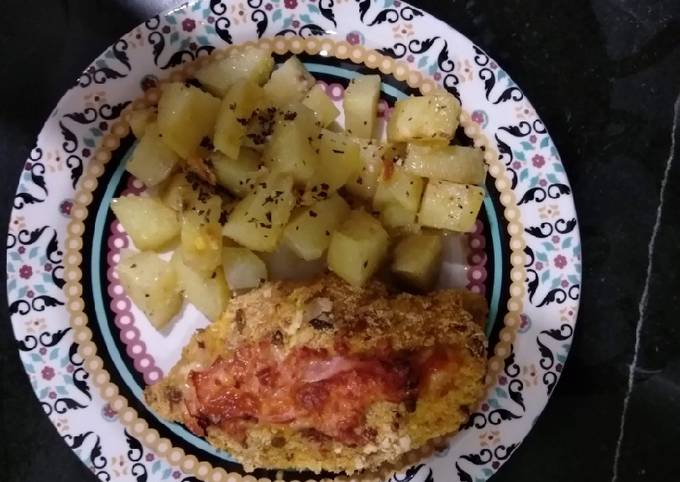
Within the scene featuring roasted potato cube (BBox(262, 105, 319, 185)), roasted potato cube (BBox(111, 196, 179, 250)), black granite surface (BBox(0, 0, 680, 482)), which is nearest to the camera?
roasted potato cube (BBox(262, 105, 319, 185))

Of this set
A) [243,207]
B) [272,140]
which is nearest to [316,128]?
[272,140]

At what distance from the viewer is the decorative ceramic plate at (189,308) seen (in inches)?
68.1

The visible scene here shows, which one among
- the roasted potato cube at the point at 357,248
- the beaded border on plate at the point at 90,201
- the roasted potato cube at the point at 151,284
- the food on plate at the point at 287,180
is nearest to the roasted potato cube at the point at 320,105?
the food on plate at the point at 287,180

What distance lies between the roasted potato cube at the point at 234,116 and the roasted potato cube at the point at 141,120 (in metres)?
0.19

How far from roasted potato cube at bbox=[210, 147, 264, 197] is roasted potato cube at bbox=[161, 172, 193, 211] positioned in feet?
0.27

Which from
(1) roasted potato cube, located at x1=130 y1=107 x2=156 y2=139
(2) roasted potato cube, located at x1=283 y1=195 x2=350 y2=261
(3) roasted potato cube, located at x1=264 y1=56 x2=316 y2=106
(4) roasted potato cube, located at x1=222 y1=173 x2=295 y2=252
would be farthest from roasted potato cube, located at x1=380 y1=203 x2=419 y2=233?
(1) roasted potato cube, located at x1=130 y1=107 x2=156 y2=139

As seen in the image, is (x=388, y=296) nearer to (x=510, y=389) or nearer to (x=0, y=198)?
(x=510, y=389)

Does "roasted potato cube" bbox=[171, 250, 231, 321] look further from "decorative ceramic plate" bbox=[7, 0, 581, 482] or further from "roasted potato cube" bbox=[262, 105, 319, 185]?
"roasted potato cube" bbox=[262, 105, 319, 185]

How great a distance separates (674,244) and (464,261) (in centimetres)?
59

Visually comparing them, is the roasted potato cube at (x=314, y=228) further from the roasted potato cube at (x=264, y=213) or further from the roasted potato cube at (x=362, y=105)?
the roasted potato cube at (x=362, y=105)

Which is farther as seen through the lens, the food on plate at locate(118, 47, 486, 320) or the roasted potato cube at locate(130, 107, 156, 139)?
the roasted potato cube at locate(130, 107, 156, 139)

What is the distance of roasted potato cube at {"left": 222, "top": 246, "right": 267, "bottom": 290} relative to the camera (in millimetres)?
1678

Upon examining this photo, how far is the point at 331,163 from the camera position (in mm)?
1655

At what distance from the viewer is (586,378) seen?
72.9 inches
